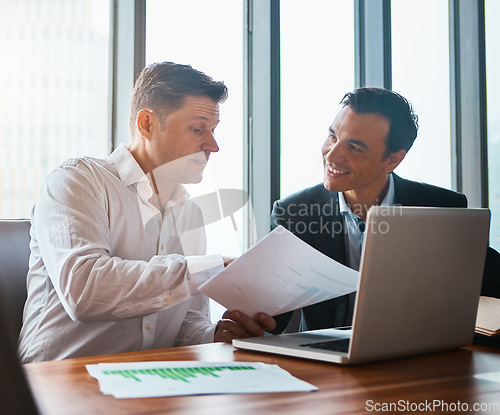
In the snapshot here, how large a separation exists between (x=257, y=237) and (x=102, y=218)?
5.98ft

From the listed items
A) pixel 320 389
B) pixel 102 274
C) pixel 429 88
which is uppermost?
pixel 429 88

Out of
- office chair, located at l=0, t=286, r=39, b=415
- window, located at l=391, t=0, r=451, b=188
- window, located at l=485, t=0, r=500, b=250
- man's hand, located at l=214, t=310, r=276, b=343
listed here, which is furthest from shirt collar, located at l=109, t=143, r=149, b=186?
window, located at l=485, t=0, r=500, b=250

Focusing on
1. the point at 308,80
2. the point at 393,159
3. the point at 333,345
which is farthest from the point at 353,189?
the point at 308,80

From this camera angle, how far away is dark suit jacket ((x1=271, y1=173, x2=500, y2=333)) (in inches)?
67.6

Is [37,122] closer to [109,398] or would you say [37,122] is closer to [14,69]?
[14,69]

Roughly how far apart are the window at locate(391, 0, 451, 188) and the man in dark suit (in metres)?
0.99

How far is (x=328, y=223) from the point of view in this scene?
6.31 feet

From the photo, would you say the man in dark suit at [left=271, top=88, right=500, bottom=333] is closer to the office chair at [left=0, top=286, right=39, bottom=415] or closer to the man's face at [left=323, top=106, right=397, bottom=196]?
the man's face at [left=323, top=106, right=397, bottom=196]

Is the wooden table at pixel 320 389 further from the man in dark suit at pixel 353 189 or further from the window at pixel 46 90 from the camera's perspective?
the window at pixel 46 90

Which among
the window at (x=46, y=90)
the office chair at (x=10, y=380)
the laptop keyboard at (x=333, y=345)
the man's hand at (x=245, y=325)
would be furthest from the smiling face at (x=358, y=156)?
the office chair at (x=10, y=380)

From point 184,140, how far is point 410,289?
944mm

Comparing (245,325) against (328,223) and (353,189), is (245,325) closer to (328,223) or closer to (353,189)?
(328,223)

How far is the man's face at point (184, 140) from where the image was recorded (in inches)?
65.6

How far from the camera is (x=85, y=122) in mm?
2666
